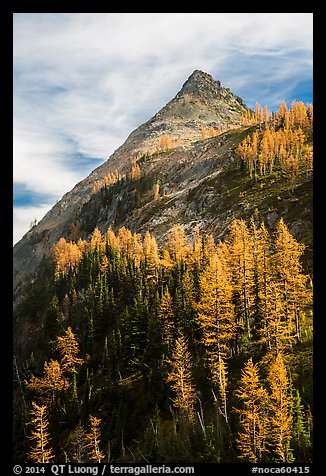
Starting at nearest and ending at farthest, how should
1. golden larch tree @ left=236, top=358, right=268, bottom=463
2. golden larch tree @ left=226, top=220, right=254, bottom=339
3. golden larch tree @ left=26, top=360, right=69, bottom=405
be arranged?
golden larch tree @ left=236, top=358, right=268, bottom=463
golden larch tree @ left=226, top=220, right=254, bottom=339
golden larch tree @ left=26, top=360, right=69, bottom=405

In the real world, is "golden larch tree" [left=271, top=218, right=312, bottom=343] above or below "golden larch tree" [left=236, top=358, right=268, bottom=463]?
above

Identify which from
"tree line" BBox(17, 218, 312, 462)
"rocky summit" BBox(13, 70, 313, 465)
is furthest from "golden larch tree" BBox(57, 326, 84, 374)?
"tree line" BBox(17, 218, 312, 462)

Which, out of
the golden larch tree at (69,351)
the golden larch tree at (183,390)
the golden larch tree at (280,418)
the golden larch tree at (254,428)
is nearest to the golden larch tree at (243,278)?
the golden larch tree at (183,390)

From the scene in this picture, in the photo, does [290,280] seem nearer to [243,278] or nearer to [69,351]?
[243,278]

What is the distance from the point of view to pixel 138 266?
286ft

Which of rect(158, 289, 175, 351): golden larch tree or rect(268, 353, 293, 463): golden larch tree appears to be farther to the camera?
rect(158, 289, 175, 351): golden larch tree

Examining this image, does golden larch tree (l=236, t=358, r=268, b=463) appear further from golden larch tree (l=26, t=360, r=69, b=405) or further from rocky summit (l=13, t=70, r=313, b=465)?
golden larch tree (l=26, t=360, r=69, b=405)

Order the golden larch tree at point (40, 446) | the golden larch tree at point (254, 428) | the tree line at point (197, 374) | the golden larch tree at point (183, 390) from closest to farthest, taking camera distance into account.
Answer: the golden larch tree at point (254, 428) → the tree line at point (197, 374) → the golden larch tree at point (183, 390) → the golden larch tree at point (40, 446)

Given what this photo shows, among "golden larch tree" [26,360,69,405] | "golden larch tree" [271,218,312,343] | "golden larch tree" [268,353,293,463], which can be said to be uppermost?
"golden larch tree" [271,218,312,343]

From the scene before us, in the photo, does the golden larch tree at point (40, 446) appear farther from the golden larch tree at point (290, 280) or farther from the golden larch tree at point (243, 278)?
the golden larch tree at point (290, 280)

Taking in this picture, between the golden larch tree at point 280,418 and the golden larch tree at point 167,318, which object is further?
the golden larch tree at point 167,318

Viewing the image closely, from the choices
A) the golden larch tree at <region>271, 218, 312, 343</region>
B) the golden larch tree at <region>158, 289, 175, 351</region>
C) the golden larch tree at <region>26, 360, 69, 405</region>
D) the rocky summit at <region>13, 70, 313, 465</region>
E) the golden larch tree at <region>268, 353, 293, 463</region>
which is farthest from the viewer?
the golden larch tree at <region>26, 360, 69, 405</region>
